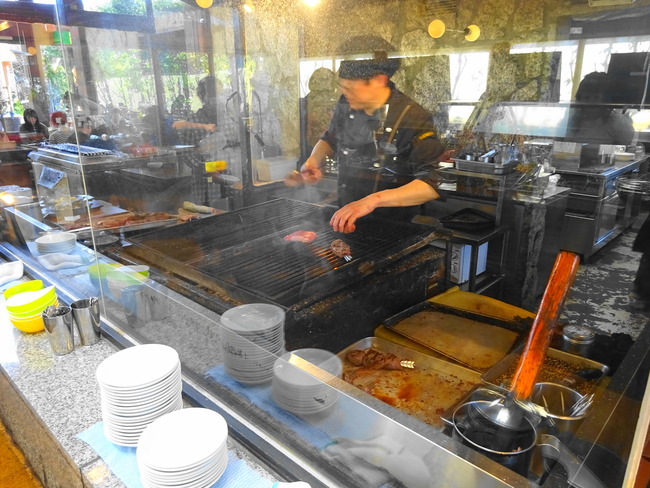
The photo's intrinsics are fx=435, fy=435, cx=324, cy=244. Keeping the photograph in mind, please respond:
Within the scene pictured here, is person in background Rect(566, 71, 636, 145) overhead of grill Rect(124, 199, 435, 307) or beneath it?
overhead

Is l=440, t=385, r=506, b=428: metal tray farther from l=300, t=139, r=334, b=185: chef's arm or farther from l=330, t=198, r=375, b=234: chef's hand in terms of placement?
l=300, t=139, r=334, b=185: chef's arm

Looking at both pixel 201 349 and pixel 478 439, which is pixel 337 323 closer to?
pixel 201 349

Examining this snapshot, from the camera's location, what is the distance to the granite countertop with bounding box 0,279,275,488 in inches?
43.3

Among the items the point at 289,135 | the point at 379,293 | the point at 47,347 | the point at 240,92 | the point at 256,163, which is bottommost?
the point at 47,347

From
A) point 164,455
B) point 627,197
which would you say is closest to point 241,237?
point 164,455

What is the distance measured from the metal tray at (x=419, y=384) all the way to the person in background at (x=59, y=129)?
6.89 feet

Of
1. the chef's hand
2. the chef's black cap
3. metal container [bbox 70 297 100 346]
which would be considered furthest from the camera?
metal container [bbox 70 297 100 346]

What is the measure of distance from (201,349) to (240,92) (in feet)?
3.25

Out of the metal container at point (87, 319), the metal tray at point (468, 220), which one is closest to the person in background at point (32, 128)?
the metal container at point (87, 319)

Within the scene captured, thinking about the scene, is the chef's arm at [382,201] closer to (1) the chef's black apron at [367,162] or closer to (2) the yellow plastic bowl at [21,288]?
(1) the chef's black apron at [367,162]

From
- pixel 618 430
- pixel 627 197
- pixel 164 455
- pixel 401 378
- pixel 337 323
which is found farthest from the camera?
pixel 337 323

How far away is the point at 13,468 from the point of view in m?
1.71

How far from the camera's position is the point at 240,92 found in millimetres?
1712

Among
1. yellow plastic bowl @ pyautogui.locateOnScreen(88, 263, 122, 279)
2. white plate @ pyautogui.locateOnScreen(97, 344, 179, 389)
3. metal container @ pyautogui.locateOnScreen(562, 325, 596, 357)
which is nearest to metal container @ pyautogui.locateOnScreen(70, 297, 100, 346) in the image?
yellow plastic bowl @ pyautogui.locateOnScreen(88, 263, 122, 279)
